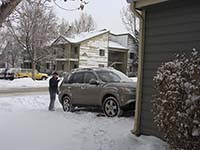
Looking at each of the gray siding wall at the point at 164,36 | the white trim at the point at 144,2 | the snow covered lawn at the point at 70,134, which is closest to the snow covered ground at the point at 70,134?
the snow covered lawn at the point at 70,134

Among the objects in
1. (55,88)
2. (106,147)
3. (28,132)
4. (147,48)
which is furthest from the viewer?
(55,88)

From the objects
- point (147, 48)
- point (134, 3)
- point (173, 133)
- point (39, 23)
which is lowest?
point (173, 133)

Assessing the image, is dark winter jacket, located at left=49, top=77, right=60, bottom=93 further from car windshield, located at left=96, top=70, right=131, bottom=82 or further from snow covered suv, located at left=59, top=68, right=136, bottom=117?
car windshield, located at left=96, top=70, right=131, bottom=82

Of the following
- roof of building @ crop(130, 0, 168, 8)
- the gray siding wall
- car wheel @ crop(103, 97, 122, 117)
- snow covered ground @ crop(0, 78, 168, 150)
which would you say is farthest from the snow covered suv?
roof of building @ crop(130, 0, 168, 8)

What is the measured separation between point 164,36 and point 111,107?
4.36 m

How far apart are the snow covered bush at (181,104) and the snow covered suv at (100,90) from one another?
206 inches

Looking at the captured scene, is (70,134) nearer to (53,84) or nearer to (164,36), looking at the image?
(164,36)

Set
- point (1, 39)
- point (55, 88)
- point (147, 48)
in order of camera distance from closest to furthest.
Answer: point (147, 48) < point (55, 88) < point (1, 39)

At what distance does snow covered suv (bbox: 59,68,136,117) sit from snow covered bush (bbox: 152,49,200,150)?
17.2 ft

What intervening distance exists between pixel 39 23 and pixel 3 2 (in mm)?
30603

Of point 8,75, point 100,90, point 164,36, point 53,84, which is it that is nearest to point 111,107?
point 100,90

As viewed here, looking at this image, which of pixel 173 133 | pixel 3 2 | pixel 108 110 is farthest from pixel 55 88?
pixel 173 133

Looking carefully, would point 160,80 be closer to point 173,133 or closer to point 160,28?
point 173,133

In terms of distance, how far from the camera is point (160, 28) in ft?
24.5
